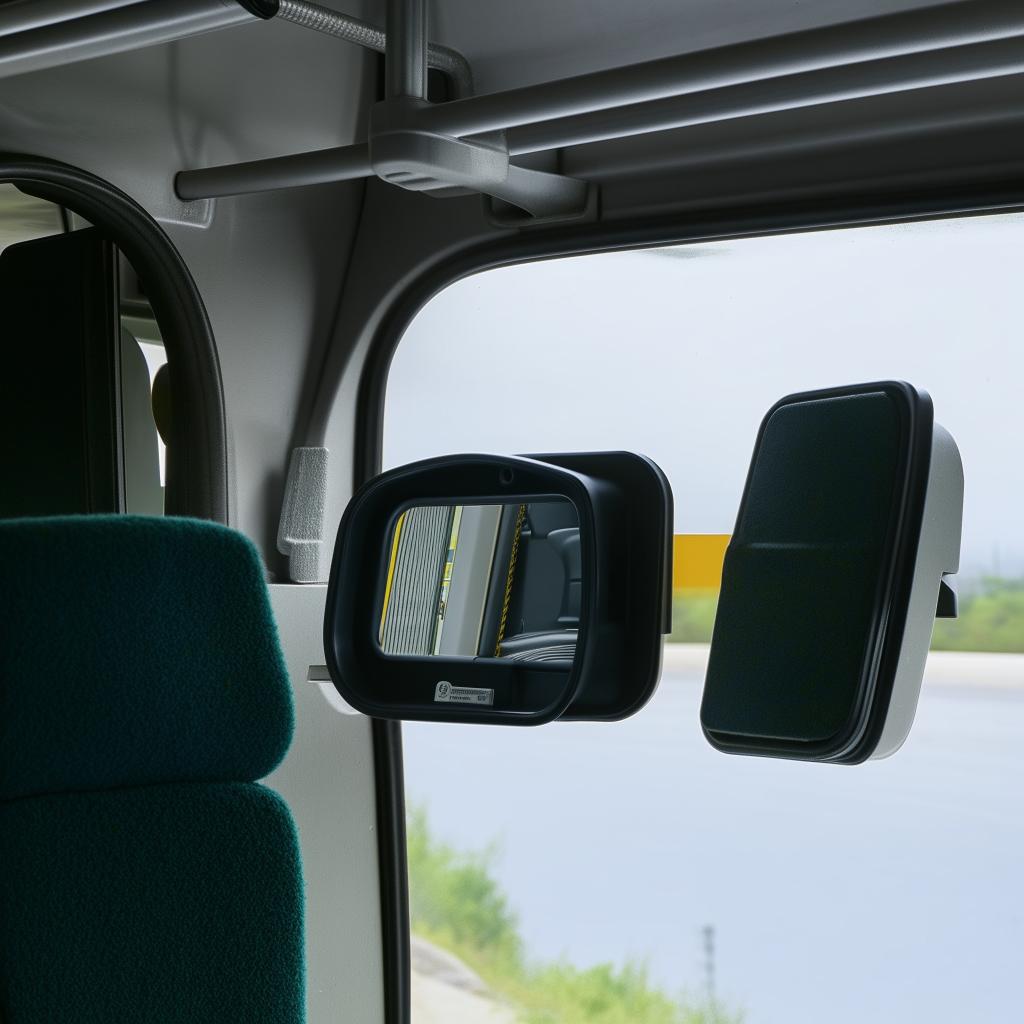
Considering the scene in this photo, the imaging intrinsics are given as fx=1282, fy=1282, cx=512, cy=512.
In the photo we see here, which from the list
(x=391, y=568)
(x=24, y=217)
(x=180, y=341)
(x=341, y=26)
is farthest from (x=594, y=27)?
(x=24, y=217)

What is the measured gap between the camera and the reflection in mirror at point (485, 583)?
1.71 meters

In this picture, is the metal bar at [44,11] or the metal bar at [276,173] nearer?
the metal bar at [44,11]

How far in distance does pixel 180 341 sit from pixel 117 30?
839 mm

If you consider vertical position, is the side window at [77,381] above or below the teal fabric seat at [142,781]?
above

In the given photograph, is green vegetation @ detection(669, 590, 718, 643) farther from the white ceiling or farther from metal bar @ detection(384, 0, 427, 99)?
the white ceiling

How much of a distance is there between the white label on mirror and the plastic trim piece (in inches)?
30.8

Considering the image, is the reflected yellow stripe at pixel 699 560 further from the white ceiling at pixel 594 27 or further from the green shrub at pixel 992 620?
the white ceiling at pixel 594 27

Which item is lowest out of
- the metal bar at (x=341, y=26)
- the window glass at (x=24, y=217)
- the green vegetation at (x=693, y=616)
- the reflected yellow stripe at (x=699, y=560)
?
the green vegetation at (x=693, y=616)

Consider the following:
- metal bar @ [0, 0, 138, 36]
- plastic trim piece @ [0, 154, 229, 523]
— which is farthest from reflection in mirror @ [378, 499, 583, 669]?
metal bar @ [0, 0, 138, 36]

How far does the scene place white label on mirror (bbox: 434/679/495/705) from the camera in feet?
5.67

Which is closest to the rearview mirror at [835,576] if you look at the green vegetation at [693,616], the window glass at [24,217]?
the green vegetation at [693,616]

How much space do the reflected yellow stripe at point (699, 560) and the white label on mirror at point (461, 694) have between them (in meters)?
0.44

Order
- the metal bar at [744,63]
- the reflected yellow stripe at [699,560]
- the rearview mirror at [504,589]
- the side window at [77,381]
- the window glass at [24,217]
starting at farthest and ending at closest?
1. the window glass at [24,217]
2. the side window at [77,381]
3. the reflected yellow stripe at [699,560]
4. the rearview mirror at [504,589]
5. the metal bar at [744,63]

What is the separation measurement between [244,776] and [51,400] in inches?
60.2
